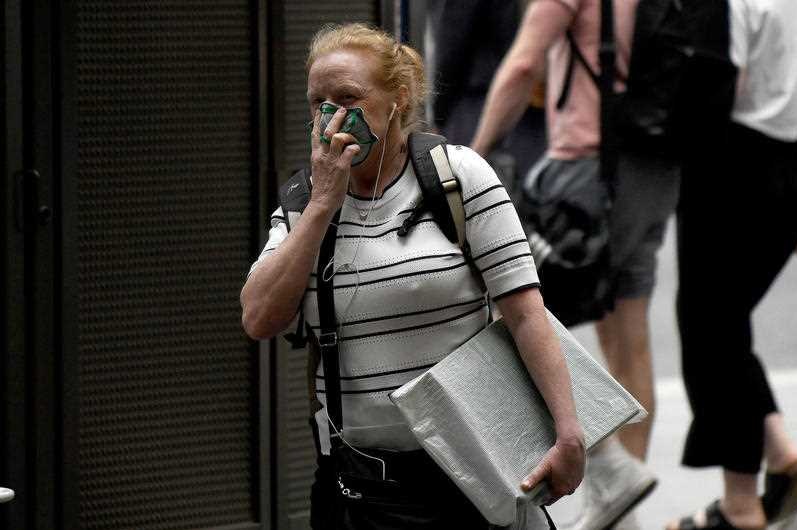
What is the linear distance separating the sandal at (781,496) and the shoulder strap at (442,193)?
292cm

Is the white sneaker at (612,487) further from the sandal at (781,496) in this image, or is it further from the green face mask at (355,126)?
the green face mask at (355,126)

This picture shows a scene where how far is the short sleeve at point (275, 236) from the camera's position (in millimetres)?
2924

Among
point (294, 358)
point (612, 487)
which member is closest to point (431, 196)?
point (294, 358)

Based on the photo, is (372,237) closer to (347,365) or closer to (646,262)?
(347,365)

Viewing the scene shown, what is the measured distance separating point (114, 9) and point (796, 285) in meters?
7.64

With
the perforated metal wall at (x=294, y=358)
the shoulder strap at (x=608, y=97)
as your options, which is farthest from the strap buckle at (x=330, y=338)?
the shoulder strap at (x=608, y=97)

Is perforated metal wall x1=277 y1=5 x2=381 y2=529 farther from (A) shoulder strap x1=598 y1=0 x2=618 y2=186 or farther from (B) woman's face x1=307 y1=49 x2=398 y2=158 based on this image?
(B) woman's face x1=307 y1=49 x2=398 y2=158

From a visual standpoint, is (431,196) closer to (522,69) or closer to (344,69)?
(344,69)

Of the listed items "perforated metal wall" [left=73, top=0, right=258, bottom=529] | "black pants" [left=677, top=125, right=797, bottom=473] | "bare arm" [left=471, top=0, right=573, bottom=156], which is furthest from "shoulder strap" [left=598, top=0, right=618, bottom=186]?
"perforated metal wall" [left=73, top=0, right=258, bottom=529]

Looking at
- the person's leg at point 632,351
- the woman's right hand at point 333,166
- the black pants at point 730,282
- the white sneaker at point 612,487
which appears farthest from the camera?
the person's leg at point 632,351

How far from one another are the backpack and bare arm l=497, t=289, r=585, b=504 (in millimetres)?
2552

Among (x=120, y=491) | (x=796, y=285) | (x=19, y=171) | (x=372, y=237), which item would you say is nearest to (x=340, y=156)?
(x=372, y=237)

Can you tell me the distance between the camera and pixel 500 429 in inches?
112

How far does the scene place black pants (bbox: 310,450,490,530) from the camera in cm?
288
